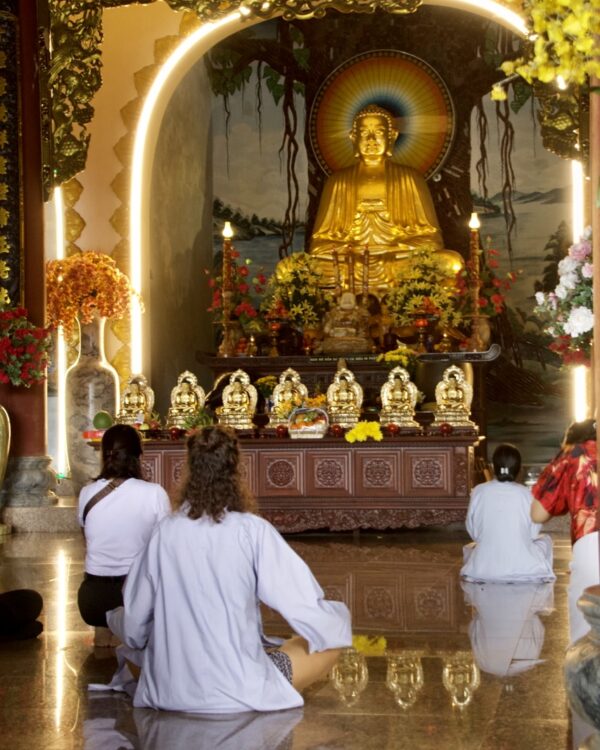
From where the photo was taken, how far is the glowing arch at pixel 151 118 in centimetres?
1259

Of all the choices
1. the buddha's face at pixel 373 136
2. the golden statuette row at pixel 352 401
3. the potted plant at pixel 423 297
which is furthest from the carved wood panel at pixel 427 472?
the buddha's face at pixel 373 136

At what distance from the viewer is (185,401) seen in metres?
10.1

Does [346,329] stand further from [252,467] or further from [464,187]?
[464,187]

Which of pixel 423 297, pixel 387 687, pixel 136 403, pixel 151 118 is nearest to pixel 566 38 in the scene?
pixel 387 687

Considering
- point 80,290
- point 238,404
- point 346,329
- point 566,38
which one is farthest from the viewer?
point 346,329

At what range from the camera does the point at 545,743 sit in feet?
12.5

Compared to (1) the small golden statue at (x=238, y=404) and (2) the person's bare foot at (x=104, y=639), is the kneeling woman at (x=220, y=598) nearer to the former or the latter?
(2) the person's bare foot at (x=104, y=639)

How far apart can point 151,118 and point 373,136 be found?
292cm

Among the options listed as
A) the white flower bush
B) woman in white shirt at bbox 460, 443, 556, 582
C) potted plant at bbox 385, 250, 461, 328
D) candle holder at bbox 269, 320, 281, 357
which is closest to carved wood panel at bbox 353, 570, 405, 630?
woman in white shirt at bbox 460, 443, 556, 582

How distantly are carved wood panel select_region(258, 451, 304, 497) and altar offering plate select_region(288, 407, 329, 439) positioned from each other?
0.15 metres

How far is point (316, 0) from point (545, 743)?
6541mm

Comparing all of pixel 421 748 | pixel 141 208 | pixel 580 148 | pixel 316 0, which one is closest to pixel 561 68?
pixel 421 748

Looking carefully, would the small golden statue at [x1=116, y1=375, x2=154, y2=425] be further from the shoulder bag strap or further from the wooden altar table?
the shoulder bag strap

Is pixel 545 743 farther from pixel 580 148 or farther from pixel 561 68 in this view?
pixel 580 148
